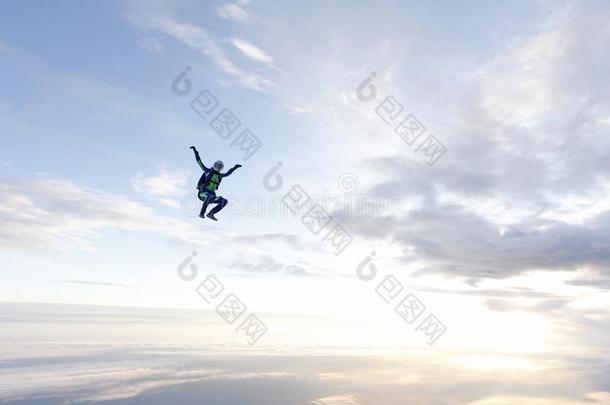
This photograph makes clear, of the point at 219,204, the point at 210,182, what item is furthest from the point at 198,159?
the point at 219,204

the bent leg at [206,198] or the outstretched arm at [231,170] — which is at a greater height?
the outstretched arm at [231,170]

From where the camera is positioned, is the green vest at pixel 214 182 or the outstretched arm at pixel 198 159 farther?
the green vest at pixel 214 182

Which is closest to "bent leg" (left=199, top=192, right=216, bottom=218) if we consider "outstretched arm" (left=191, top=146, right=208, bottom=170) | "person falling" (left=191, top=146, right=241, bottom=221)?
"person falling" (left=191, top=146, right=241, bottom=221)

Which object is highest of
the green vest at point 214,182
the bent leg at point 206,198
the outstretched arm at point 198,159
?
the outstretched arm at point 198,159

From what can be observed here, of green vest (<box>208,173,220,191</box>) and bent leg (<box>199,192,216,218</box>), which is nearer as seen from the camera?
green vest (<box>208,173,220,191</box>)

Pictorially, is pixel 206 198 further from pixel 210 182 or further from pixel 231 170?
pixel 231 170

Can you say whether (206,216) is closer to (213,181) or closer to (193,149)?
(213,181)

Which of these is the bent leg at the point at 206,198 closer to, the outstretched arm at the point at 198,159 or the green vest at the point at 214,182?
the green vest at the point at 214,182

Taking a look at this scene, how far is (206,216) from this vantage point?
26078 millimetres

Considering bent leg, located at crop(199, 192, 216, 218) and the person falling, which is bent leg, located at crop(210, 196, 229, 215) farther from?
bent leg, located at crop(199, 192, 216, 218)

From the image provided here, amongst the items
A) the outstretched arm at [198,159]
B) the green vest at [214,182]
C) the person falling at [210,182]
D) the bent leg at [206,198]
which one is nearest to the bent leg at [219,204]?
the person falling at [210,182]

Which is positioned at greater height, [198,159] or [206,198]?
[198,159]

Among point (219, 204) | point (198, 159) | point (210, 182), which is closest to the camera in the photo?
point (198, 159)

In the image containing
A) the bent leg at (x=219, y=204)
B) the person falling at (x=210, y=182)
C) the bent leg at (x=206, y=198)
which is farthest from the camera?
the bent leg at (x=219, y=204)
